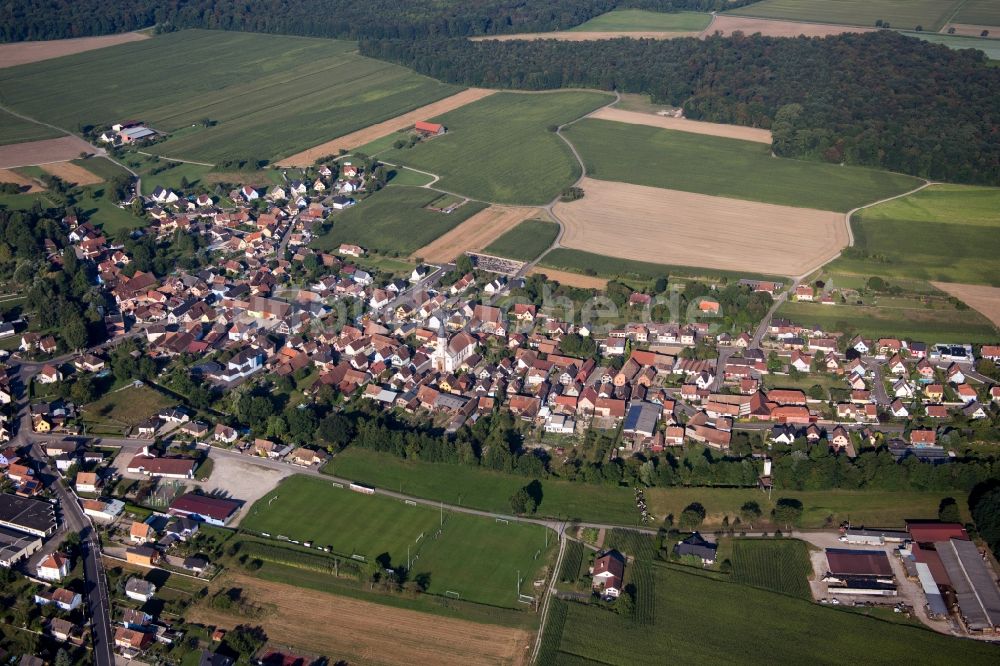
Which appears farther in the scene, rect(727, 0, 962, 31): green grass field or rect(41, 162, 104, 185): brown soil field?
rect(727, 0, 962, 31): green grass field

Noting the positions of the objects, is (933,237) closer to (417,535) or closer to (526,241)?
(526,241)

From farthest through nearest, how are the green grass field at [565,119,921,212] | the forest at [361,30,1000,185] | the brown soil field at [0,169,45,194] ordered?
the forest at [361,30,1000,185]
the brown soil field at [0,169,45,194]
the green grass field at [565,119,921,212]

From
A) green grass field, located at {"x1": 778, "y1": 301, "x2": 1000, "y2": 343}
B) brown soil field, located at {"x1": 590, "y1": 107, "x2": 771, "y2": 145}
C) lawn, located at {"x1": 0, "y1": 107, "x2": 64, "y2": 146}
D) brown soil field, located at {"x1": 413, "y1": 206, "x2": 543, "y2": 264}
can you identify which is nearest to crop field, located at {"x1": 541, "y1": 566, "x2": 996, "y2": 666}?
green grass field, located at {"x1": 778, "y1": 301, "x2": 1000, "y2": 343}

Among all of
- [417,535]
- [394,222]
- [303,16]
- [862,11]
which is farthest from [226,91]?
[862,11]

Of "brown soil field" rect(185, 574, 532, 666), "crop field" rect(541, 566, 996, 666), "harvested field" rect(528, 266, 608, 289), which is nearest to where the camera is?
"crop field" rect(541, 566, 996, 666)

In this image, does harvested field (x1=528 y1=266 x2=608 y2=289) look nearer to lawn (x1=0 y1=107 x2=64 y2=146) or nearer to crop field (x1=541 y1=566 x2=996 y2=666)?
crop field (x1=541 y1=566 x2=996 y2=666)

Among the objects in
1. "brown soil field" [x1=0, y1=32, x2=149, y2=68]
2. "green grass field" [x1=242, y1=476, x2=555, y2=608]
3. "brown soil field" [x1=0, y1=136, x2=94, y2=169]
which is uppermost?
"brown soil field" [x1=0, y1=32, x2=149, y2=68]

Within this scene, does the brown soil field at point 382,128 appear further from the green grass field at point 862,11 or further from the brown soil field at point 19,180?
the green grass field at point 862,11
